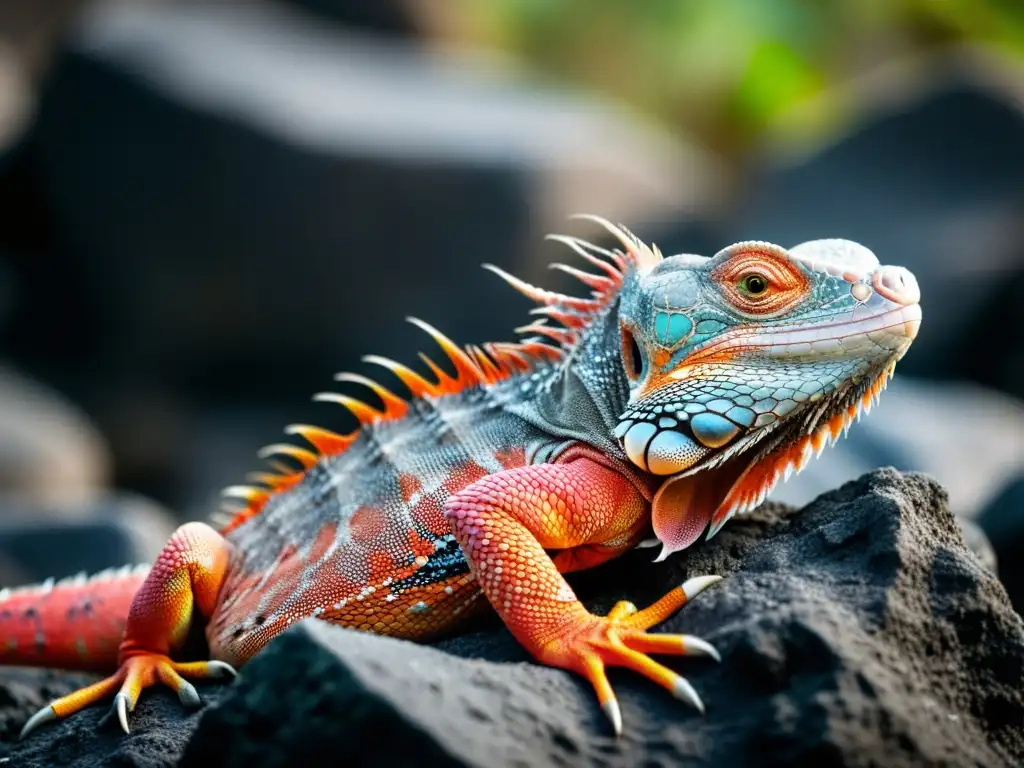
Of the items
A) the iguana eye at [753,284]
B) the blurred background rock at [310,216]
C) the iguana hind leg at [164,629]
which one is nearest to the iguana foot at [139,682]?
the iguana hind leg at [164,629]

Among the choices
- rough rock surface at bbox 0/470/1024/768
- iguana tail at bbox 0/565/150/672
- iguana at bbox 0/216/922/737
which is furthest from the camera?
iguana tail at bbox 0/565/150/672

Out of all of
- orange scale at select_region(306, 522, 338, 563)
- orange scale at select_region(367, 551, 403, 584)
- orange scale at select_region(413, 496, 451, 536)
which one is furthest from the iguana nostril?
orange scale at select_region(306, 522, 338, 563)

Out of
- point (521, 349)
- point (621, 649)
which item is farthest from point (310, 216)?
point (621, 649)

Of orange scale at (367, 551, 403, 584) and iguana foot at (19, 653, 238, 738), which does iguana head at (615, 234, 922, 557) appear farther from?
iguana foot at (19, 653, 238, 738)

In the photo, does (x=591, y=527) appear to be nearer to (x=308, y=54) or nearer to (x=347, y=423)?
(x=347, y=423)

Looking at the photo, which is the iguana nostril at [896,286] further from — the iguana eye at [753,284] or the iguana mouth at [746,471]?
the iguana eye at [753,284]

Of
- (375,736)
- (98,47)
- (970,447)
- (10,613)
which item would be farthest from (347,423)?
(375,736)

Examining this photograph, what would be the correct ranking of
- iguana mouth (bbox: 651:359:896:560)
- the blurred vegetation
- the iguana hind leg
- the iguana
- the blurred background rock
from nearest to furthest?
the iguana
iguana mouth (bbox: 651:359:896:560)
the iguana hind leg
the blurred background rock
the blurred vegetation

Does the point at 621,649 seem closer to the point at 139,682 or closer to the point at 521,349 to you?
the point at 521,349
